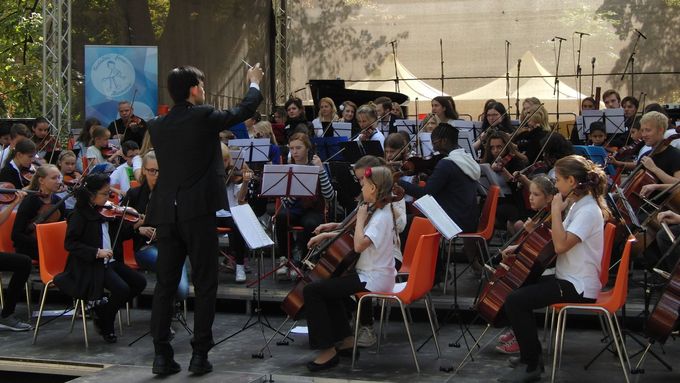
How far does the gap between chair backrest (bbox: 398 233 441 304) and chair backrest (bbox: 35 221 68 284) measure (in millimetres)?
2779

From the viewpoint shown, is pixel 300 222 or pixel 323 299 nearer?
pixel 323 299

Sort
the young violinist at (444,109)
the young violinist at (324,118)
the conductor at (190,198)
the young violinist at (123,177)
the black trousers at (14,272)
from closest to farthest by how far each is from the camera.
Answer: the conductor at (190,198) < the black trousers at (14,272) < the young violinist at (123,177) < the young violinist at (444,109) < the young violinist at (324,118)

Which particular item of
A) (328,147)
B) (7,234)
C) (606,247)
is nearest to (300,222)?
(328,147)

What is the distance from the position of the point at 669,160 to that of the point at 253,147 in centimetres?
382

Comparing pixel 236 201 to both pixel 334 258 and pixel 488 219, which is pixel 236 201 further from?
pixel 334 258

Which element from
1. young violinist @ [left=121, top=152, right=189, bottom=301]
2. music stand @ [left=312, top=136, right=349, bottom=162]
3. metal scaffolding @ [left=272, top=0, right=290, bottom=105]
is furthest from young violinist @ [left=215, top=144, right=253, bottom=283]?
metal scaffolding @ [left=272, top=0, right=290, bottom=105]

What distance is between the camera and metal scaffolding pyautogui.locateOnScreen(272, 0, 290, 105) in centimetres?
1731

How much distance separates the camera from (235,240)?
26.8ft

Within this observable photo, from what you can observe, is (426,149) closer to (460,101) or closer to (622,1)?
(460,101)

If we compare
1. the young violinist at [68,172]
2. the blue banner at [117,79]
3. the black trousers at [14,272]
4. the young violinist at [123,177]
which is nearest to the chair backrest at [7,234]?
the black trousers at [14,272]

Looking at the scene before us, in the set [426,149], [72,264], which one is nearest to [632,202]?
[426,149]

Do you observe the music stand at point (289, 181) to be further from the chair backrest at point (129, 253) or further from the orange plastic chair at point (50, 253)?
the orange plastic chair at point (50, 253)

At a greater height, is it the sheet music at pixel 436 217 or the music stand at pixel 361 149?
the music stand at pixel 361 149

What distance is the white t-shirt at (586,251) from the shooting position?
5402mm
